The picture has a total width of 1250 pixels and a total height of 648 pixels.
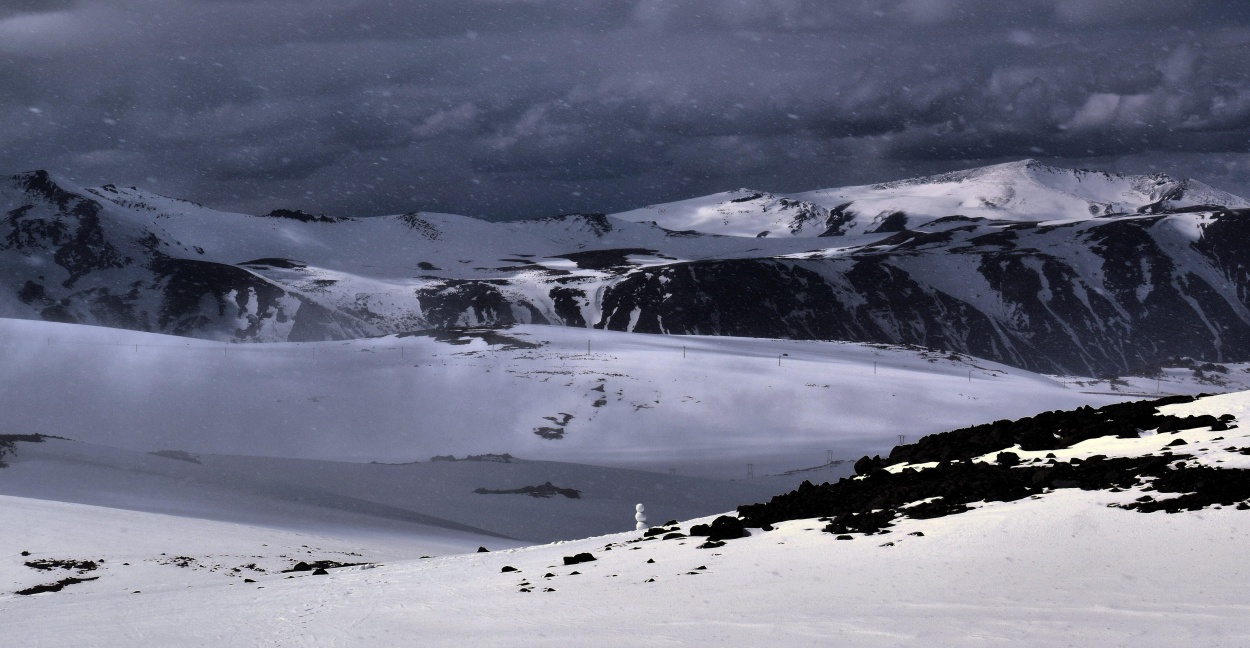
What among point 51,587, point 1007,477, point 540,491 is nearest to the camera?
point 1007,477

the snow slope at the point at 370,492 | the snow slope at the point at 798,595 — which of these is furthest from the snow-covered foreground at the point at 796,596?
the snow slope at the point at 370,492

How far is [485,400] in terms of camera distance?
99562 millimetres

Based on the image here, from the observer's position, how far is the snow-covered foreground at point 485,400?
85.6m

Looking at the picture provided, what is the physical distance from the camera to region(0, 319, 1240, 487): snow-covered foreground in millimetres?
85562

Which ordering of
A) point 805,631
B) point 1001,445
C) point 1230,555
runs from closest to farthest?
1. point 805,631
2. point 1230,555
3. point 1001,445

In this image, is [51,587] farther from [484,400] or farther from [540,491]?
[484,400]

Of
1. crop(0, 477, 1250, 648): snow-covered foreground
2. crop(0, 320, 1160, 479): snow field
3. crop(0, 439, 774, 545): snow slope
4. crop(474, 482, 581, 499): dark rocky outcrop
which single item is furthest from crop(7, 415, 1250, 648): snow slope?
crop(0, 320, 1160, 479): snow field

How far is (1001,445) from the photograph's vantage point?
18.8 m

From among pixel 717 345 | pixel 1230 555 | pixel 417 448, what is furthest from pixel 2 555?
pixel 717 345

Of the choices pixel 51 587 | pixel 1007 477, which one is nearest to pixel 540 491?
pixel 51 587

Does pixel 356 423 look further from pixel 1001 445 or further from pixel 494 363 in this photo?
pixel 1001 445

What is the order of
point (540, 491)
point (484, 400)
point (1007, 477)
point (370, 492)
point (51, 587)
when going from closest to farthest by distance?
1. point (1007, 477)
2. point (51, 587)
3. point (370, 492)
4. point (540, 491)
5. point (484, 400)

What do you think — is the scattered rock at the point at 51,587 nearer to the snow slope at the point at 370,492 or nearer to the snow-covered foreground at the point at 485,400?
the snow slope at the point at 370,492

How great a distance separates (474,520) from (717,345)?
8285cm
